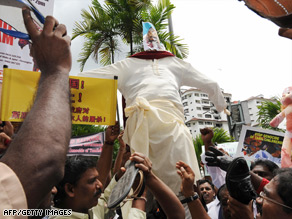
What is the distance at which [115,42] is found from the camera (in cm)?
1051

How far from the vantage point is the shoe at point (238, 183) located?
71.3 inches

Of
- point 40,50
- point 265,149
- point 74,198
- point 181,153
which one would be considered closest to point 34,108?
point 40,50

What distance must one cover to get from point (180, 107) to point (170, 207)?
1345 millimetres

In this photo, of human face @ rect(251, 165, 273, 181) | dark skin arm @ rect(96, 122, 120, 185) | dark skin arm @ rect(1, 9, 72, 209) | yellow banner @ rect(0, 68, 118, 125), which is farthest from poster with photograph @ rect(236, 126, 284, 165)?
dark skin arm @ rect(1, 9, 72, 209)

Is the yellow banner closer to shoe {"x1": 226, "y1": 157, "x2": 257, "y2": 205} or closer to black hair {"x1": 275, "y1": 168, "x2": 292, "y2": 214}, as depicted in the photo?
shoe {"x1": 226, "y1": 157, "x2": 257, "y2": 205}

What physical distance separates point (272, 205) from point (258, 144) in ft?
8.32

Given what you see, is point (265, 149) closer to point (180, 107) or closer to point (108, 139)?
point (180, 107)

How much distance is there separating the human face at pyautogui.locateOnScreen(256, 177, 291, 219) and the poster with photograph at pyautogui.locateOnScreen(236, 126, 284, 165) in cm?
225

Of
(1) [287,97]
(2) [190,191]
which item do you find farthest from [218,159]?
(1) [287,97]

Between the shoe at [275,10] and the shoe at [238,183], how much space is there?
1173 mm

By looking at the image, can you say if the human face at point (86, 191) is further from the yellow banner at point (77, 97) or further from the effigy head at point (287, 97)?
the effigy head at point (287, 97)

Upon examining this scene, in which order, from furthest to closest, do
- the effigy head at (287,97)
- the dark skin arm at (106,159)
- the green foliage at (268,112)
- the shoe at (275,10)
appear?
the green foliage at (268,112), the effigy head at (287,97), the dark skin arm at (106,159), the shoe at (275,10)

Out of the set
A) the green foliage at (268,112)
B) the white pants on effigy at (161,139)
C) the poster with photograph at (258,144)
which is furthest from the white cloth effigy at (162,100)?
the green foliage at (268,112)

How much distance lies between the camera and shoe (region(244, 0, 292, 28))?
839 mm
